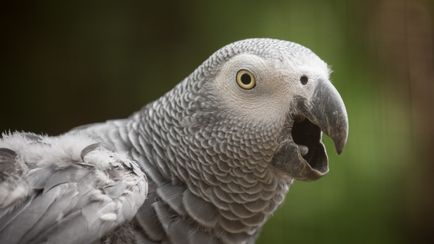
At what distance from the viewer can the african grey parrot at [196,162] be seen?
3.64 ft

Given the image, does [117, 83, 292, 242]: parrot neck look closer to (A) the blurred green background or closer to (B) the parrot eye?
(B) the parrot eye

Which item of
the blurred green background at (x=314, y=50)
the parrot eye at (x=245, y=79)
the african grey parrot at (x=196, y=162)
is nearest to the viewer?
the african grey parrot at (x=196, y=162)

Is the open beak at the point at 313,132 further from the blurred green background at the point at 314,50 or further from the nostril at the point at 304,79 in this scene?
the blurred green background at the point at 314,50

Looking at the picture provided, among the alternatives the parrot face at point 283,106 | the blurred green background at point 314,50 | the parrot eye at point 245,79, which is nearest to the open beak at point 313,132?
the parrot face at point 283,106

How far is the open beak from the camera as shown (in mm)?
1120

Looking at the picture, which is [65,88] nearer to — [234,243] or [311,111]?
[234,243]

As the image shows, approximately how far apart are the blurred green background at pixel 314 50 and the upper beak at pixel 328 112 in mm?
1177

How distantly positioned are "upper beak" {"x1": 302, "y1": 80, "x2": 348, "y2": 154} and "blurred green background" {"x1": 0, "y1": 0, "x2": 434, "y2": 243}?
3.86 feet

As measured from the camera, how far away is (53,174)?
1148mm

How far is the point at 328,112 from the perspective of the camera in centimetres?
112

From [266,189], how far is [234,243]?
0.17 meters

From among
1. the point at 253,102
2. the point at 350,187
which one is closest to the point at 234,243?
the point at 253,102

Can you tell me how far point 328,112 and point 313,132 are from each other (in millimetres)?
118

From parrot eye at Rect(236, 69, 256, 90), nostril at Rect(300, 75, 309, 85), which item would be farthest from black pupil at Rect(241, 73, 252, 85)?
nostril at Rect(300, 75, 309, 85)
